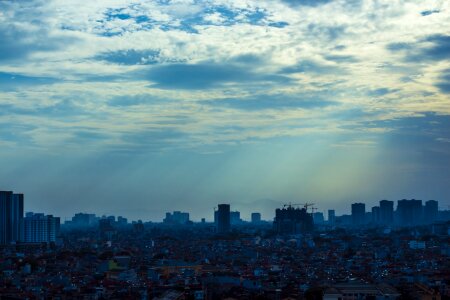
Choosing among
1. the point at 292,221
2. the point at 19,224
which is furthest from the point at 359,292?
the point at 292,221

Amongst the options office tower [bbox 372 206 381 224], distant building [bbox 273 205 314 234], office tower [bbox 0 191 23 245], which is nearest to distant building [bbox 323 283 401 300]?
office tower [bbox 0 191 23 245]

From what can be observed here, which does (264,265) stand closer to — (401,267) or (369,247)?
(401,267)

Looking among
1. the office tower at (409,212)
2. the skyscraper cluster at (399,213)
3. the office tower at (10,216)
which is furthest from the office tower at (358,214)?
the office tower at (10,216)

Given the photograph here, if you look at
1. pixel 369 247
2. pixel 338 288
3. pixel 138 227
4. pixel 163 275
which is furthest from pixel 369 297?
pixel 138 227

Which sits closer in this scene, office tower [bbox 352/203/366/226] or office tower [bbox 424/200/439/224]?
office tower [bbox 424/200/439/224]

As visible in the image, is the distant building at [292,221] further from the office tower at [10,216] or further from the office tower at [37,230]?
the office tower at [10,216]

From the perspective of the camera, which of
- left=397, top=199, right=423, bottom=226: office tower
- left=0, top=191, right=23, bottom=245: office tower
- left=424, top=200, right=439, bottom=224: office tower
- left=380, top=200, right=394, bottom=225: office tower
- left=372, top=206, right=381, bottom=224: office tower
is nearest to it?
left=0, top=191, right=23, bottom=245: office tower

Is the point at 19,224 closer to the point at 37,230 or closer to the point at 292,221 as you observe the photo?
the point at 37,230

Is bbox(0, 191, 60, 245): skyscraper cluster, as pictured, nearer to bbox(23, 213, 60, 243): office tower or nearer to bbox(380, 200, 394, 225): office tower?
bbox(23, 213, 60, 243): office tower
